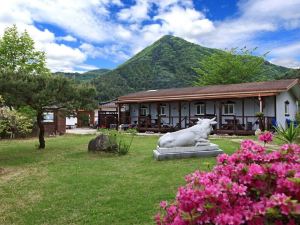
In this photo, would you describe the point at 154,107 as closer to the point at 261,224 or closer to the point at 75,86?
the point at 75,86

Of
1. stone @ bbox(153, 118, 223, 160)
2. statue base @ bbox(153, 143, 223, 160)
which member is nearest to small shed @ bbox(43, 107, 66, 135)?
stone @ bbox(153, 118, 223, 160)

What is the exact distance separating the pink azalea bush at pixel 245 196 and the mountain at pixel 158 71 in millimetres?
48623

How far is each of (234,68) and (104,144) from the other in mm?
34108

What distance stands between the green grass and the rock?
862 millimetres

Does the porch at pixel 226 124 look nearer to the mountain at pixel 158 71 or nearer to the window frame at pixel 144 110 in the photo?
the window frame at pixel 144 110

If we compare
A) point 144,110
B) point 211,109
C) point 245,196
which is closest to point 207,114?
point 211,109

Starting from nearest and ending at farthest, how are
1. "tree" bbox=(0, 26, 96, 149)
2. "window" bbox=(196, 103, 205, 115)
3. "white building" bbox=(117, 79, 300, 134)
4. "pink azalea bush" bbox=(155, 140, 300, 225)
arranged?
"pink azalea bush" bbox=(155, 140, 300, 225)
"tree" bbox=(0, 26, 96, 149)
"white building" bbox=(117, 79, 300, 134)
"window" bbox=(196, 103, 205, 115)

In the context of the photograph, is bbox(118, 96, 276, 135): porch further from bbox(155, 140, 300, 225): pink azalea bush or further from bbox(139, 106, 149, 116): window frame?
bbox(155, 140, 300, 225): pink azalea bush

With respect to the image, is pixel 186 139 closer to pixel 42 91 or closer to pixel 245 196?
pixel 42 91

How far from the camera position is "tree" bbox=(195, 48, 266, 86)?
4300 centimetres

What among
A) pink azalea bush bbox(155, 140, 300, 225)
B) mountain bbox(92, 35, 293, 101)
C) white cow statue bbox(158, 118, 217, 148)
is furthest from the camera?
mountain bbox(92, 35, 293, 101)

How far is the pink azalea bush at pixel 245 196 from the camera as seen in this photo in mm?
1910

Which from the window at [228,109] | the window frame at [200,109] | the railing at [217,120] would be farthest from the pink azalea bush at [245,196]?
the window frame at [200,109]

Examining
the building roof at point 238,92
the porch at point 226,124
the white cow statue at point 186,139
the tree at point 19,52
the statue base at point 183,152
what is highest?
the tree at point 19,52
